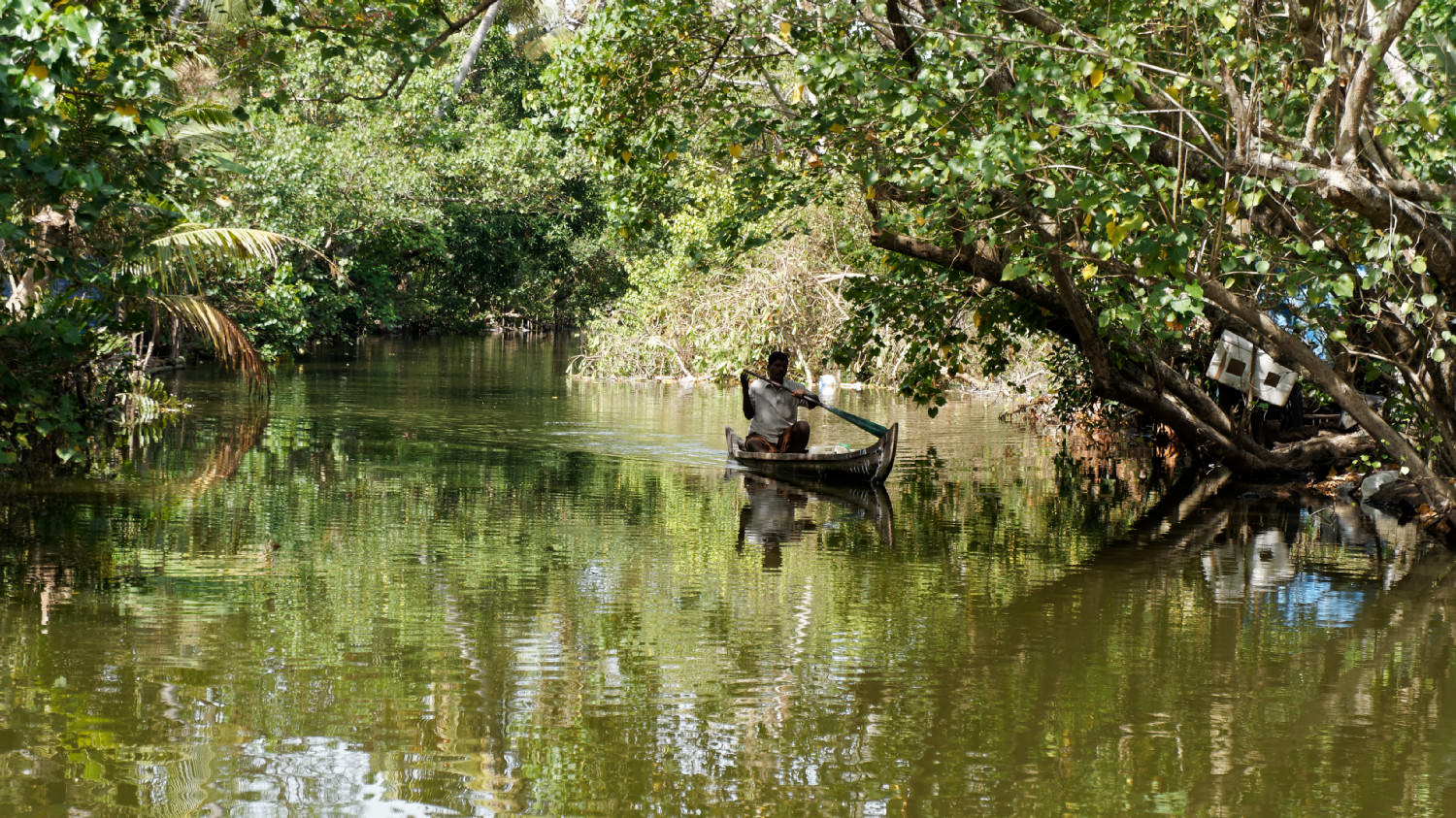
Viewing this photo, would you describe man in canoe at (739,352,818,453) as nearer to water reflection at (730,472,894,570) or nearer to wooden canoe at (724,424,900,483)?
wooden canoe at (724,424,900,483)

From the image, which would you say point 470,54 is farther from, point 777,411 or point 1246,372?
point 1246,372

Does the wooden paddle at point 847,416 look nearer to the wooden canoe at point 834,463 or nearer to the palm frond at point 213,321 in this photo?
→ the wooden canoe at point 834,463

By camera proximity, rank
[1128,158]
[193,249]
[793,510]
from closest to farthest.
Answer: [1128,158], [793,510], [193,249]

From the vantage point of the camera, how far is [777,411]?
1620 cm

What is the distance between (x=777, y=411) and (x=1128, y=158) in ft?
22.2

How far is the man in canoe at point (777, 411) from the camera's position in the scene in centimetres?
1605

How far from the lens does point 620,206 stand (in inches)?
521

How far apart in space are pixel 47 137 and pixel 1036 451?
44.5ft

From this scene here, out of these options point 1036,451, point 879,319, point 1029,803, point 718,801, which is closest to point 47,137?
point 718,801

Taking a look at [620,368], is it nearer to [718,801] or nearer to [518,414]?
[518,414]

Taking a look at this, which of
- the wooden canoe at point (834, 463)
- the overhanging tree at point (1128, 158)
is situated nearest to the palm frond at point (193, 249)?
the overhanging tree at point (1128, 158)

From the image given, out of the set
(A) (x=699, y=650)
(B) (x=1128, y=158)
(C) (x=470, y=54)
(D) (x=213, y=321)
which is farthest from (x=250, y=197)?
(A) (x=699, y=650)

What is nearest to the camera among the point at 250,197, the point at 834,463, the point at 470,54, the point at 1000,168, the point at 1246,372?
the point at 1000,168

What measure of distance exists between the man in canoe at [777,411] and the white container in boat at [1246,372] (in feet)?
13.8
